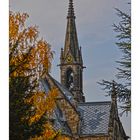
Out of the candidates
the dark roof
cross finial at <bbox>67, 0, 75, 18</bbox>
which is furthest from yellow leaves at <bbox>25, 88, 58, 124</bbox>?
the dark roof

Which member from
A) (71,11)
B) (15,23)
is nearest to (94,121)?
(15,23)

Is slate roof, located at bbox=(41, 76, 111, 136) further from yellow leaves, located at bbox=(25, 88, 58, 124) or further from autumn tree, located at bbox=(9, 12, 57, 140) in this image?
autumn tree, located at bbox=(9, 12, 57, 140)

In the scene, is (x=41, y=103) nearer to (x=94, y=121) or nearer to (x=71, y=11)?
(x=71, y=11)

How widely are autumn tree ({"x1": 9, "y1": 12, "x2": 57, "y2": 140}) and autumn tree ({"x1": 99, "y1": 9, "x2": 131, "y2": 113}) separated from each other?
0.74 m

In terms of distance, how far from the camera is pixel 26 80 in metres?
5.53

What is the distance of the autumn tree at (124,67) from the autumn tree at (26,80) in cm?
74

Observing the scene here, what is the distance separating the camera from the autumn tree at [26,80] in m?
5.23

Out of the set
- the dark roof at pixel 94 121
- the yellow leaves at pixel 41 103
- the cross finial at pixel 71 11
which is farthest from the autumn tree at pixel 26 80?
the dark roof at pixel 94 121

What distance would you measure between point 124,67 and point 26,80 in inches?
38.6

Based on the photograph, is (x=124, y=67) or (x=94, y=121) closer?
(x=124, y=67)

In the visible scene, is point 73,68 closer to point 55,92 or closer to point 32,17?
point 55,92

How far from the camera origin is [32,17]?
530 cm

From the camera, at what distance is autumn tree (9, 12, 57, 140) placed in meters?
5.23
